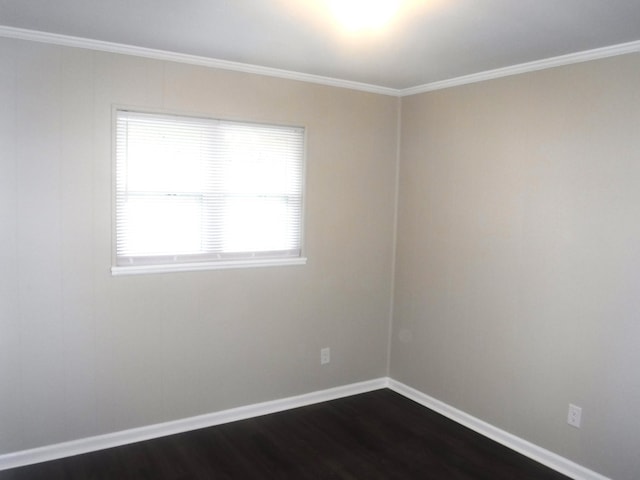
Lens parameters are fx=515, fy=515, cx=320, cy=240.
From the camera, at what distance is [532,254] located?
3254mm

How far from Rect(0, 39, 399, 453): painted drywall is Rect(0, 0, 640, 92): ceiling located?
0.28m

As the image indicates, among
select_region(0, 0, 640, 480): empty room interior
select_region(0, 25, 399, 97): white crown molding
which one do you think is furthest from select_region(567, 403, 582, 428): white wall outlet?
select_region(0, 25, 399, 97): white crown molding

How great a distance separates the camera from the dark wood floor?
2992mm

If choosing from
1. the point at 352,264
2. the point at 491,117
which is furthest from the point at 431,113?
the point at 352,264

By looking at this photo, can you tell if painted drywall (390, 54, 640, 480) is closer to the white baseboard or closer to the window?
the white baseboard

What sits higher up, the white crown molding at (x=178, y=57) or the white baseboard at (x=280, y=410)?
the white crown molding at (x=178, y=57)

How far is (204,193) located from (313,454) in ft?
6.00

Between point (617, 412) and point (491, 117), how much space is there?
1.96 metres

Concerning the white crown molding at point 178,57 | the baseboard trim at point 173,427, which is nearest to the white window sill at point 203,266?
the baseboard trim at point 173,427

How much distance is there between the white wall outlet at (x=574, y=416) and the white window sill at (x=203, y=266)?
78.6 inches

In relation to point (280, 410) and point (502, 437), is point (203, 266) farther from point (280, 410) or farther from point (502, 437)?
point (502, 437)

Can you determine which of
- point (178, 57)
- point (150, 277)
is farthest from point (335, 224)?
point (178, 57)

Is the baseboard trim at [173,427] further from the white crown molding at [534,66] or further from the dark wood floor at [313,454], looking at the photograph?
the white crown molding at [534,66]

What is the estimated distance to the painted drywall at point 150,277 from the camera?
2922 mm
